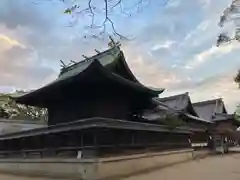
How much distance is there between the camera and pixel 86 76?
12.5 meters

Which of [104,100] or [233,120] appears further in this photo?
[233,120]

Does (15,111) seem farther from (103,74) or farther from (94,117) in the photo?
(103,74)

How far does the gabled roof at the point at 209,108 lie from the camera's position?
3572 centimetres

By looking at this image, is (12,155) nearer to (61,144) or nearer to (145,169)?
(61,144)

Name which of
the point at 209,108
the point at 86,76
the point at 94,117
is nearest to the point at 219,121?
the point at 209,108

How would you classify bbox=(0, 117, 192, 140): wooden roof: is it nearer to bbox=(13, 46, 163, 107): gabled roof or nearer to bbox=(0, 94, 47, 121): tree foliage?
bbox=(13, 46, 163, 107): gabled roof

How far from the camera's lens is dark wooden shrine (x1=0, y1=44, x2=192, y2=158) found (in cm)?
1203

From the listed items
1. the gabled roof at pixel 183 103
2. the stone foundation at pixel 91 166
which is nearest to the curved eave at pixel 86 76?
the stone foundation at pixel 91 166

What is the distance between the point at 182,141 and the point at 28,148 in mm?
10034

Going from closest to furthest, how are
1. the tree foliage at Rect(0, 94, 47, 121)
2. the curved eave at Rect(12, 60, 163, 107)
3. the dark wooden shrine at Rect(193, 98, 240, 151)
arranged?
the curved eave at Rect(12, 60, 163, 107) < the dark wooden shrine at Rect(193, 98, 240, 151) < the tree foliage at Rect(0, 94, 47, 121)

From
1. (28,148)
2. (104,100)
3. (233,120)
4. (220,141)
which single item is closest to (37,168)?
(28,148)

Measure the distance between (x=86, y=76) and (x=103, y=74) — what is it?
0.73 metres

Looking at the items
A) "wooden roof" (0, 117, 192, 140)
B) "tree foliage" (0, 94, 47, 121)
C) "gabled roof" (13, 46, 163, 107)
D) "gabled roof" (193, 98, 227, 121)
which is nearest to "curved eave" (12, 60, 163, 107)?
"gabled roof" (13, 46, 163, 107)

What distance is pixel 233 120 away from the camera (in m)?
31.7
